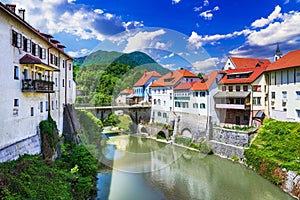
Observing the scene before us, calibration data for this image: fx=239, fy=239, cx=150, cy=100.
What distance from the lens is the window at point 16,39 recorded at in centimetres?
902

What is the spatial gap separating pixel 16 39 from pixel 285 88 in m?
17.3

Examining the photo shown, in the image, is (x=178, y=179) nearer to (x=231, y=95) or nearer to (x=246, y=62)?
(x=231, y=95)

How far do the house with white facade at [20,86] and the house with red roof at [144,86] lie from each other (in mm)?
4273

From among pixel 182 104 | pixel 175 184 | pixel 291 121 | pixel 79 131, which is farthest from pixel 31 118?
pixel 291 121

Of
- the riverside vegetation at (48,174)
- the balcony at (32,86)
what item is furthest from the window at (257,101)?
the balcony at (32,86)

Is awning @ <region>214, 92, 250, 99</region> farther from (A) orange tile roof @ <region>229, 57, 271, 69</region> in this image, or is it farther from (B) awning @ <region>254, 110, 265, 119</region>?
(A) orange tile roof @ <region>229, 57, 271, 69</region>

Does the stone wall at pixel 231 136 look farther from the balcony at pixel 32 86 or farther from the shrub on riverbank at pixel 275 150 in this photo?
the balcony at pixel 32 86

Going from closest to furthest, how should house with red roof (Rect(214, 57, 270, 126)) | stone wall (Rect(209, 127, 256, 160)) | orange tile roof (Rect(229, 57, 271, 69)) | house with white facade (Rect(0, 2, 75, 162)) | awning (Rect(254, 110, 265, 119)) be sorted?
1. house with white facade (Rect(0, 2, 75, 162))
2. stone wall (Rect(209, 127, 256, 160))
3. awning (Rect(254, 110, 265, 119))
4. house with red roof (Rect(214, 57, 270, 126))
5. orange tile roof (Rect(229, 57, 271, 69))

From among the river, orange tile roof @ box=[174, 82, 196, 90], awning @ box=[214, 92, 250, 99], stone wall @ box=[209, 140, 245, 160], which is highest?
orange tile roof @ box=[174, 82, 196, 90]

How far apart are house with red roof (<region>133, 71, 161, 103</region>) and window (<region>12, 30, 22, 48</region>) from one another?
15.8 ft

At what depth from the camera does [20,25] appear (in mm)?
9570

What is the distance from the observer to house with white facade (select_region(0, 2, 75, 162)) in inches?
324

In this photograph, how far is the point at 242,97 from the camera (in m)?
20.1

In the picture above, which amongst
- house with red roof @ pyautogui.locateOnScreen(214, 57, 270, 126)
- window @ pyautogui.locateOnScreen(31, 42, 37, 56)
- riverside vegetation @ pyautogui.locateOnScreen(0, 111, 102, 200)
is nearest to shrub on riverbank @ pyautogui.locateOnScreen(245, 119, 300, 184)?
house with red roof @ pyautogui.locateOnScreen(214, 57, 270, 126)
